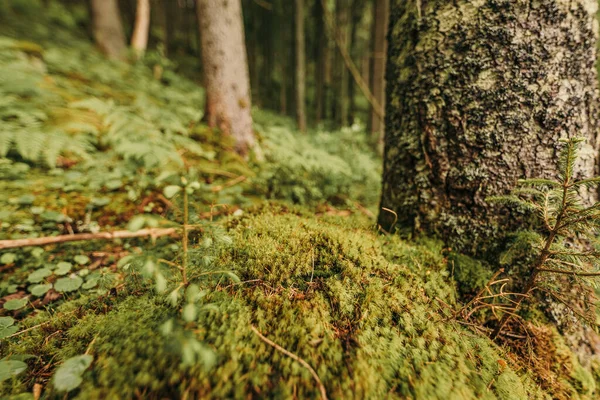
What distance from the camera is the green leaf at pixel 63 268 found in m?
1.77

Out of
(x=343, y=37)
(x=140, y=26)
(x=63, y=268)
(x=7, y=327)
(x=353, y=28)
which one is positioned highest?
(x=353, y=28)

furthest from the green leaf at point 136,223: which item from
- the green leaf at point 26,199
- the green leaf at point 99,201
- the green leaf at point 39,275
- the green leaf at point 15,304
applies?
the green leaf at point 26,199

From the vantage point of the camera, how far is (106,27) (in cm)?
830

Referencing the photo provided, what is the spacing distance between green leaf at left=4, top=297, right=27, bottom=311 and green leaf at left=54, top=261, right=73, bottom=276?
0.24m

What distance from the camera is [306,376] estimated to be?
897mm

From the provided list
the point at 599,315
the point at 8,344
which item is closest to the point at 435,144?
the point at 599,315

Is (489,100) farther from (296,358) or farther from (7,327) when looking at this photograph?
(7,327)

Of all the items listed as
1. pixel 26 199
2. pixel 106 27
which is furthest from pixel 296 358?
pixel 106 27

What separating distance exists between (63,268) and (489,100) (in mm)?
2983

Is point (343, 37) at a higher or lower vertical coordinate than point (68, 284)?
higher

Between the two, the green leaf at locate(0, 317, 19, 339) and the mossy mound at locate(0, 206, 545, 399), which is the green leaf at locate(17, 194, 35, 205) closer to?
the green leaf at locate(0, 317, 19, 339)

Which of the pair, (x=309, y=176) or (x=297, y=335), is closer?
(x=297, y=335)

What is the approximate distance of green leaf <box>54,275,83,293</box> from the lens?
5.35 ft

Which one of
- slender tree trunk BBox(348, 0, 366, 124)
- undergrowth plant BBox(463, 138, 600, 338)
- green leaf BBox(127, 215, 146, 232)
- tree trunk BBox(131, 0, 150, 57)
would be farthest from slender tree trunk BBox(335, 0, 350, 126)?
green leaf BBox(127, 215, 146, 232)
